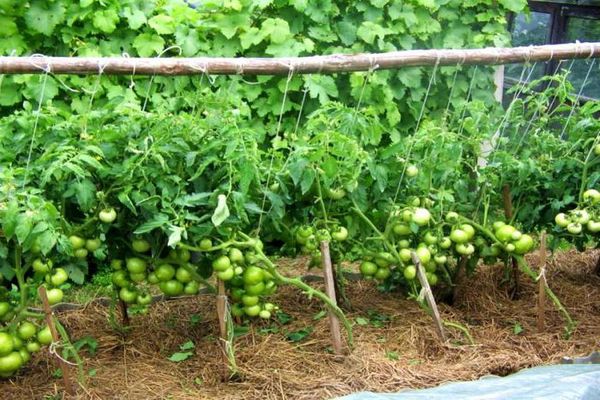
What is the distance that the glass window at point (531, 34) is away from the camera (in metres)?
7.58

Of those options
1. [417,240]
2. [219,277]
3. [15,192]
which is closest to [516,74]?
[417,240]

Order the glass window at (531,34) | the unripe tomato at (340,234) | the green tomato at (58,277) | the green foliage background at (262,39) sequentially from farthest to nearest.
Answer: the glass window at (531,34), the green foliage background at (262,39), the unripe tomato at (340,234), the green tomato at (58,277)

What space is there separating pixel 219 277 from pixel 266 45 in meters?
2.51

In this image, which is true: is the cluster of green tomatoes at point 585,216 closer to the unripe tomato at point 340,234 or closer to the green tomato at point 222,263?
the unripe tomato at point 340,234

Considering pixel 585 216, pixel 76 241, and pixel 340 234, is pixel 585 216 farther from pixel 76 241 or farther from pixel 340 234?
pixel 76 241

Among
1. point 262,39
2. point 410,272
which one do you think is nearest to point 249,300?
point 410,272

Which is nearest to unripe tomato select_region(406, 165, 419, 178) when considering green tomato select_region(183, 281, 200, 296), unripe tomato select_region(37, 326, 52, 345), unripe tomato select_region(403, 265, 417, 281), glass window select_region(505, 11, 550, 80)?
unripe tomato select_region(403, 265, 417, 281)

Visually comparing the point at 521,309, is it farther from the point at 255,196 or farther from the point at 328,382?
the point at 255,196

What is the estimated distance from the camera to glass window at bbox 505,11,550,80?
7.58 metres

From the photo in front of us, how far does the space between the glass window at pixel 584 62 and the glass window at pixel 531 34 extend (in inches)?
10.4

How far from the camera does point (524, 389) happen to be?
2867 mm

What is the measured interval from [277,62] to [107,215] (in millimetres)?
1018

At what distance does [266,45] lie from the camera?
18.1 feet

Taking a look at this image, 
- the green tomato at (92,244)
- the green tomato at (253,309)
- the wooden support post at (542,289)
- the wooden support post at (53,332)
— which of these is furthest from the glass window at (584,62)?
the wooden support post at (53,332)
